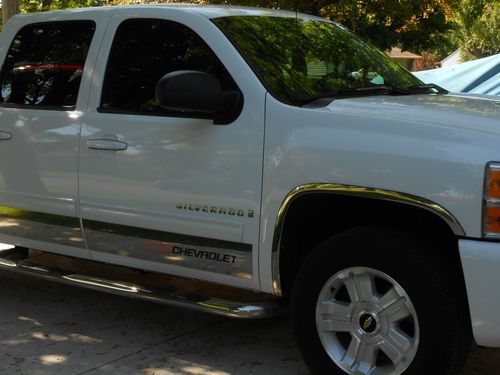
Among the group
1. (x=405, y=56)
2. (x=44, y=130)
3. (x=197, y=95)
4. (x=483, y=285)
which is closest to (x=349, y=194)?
(x=483, y=285)

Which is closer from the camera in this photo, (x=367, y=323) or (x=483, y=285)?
(x=483, y=285)

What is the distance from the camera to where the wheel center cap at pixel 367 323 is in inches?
141

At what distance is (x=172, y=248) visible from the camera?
165 inches

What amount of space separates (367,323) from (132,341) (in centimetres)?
173

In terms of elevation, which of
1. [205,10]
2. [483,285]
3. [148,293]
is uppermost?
[205,10]

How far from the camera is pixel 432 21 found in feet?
108

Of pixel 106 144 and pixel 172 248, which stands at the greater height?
pixel 106 144

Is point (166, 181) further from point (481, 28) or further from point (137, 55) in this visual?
point (481, 28)

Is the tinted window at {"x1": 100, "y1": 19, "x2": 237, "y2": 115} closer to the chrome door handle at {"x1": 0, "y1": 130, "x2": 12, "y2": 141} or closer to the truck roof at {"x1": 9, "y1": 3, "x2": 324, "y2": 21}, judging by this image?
the truck roof at {"x1": 9, "y1": 3, "x2": 324, "y2": 21}

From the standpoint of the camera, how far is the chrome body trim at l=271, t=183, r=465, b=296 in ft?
10.6

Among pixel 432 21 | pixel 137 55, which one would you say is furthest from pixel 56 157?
pixel 432 21

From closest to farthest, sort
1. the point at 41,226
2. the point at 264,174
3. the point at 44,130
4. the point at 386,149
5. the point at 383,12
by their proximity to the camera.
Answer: the point at 386,149 → the point at 264,174 → the point at 44,130 → the point at 41,226 → the point at 383,12

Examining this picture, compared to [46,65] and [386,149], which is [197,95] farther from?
[46,65]

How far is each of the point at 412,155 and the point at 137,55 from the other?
77.4 inches
